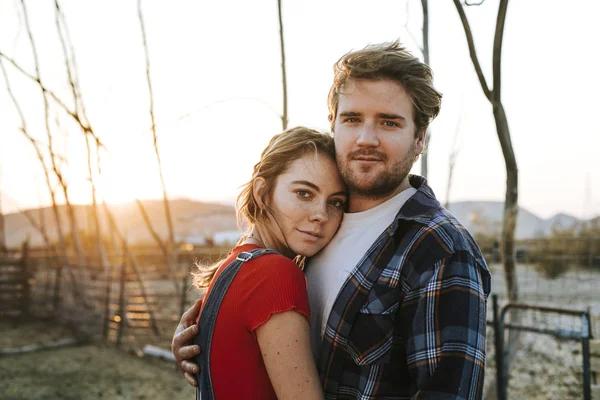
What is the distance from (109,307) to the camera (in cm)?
905

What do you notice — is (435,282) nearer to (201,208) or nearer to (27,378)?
(27,378)

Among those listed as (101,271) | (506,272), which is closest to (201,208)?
(101,271)

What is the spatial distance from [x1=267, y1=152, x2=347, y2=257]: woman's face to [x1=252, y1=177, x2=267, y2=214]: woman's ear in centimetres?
5

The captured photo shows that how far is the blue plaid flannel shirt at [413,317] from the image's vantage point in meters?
1.28

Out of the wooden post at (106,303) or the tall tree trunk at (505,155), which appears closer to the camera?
the tall tree trunk at (505,155)

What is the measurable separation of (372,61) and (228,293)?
2.91 feet

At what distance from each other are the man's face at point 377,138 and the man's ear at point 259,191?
0.31 meters

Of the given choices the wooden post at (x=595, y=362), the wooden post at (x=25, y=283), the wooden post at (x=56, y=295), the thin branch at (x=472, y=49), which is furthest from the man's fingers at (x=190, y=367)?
the wooden post at (x=25, y=283)

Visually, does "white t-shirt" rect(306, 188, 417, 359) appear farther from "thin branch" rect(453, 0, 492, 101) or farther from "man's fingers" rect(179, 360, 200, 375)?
"thin branch" rect(453, 0, 492, 101)

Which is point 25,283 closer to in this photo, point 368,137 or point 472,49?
point 472,49

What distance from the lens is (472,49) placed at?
3.86m

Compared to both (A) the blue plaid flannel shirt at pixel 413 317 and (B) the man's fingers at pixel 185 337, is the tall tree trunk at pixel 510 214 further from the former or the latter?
(B) the man's fingers at pixel 185 337

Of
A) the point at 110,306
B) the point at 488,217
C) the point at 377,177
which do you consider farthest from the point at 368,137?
the point at 488,217

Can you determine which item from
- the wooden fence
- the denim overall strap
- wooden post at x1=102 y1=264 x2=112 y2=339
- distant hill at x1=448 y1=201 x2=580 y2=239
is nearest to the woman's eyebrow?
the denim overall strap
